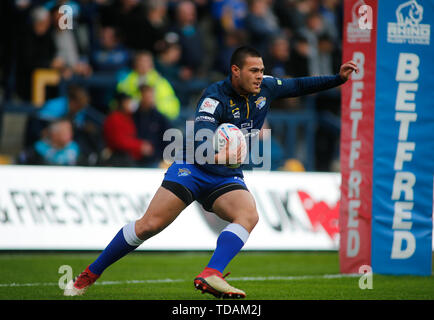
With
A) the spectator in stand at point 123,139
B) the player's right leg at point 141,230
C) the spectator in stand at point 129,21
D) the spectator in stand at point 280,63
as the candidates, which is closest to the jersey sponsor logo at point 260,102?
the player's right leg at point 141,230

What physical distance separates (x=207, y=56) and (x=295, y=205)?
212 inches

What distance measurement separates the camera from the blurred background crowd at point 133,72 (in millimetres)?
12719

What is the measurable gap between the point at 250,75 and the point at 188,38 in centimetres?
837

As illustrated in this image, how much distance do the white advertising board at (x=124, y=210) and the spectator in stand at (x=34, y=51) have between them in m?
2.85

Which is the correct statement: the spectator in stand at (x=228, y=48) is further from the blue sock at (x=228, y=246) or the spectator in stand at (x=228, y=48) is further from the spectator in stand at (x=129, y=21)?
the blue sock at (x=228, y=246)

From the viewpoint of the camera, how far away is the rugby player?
671 cm

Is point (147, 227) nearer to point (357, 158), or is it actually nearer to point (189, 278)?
point (189, 278)

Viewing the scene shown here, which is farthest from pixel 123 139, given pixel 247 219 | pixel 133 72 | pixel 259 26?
pixel 247 219

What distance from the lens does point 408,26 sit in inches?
353

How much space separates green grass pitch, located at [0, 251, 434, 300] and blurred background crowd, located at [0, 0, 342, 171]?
220cm
